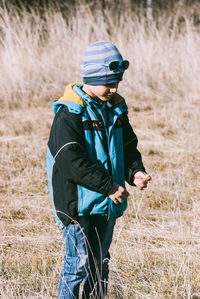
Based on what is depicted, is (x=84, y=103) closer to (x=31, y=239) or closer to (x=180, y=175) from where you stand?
(x=31, y=239)

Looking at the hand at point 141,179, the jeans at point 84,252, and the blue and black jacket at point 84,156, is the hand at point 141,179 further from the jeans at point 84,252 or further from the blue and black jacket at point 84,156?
the jeans at point 84,252

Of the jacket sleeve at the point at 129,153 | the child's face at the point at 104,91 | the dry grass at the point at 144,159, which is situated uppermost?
the child's face at the point at 104,91

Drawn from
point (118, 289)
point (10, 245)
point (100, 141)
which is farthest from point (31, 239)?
point (100, 141)

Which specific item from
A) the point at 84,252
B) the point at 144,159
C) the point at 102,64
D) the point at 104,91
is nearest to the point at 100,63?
the point at 102,64

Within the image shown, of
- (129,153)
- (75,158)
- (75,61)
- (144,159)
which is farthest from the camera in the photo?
(75,61)

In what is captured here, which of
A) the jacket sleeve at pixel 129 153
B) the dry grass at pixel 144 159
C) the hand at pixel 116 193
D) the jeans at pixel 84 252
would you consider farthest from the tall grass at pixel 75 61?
the hand at pixel 116 193

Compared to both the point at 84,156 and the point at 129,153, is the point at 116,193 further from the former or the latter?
the point at 129,153

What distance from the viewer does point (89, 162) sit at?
1666 mm

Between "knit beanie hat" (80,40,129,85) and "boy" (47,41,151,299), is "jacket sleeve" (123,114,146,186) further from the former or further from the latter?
"knit beanie hat" (80,40,129,85)

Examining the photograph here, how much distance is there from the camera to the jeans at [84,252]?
5.83 ft

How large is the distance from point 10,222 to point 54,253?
24.8 inches

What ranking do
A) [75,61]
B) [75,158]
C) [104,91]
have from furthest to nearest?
[75,61]
[104,91]
[75,158]

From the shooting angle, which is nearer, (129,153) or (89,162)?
(89,162)

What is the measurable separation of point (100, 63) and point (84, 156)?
0.39 metres
